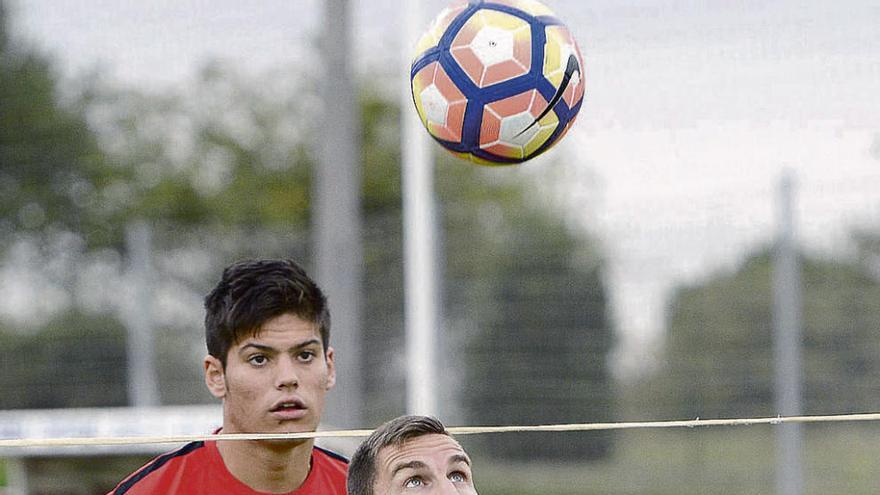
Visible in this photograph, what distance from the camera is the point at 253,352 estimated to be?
405 centimetres

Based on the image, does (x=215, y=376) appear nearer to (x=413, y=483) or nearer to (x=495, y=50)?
(x=413, y=483)

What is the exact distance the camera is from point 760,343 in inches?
384

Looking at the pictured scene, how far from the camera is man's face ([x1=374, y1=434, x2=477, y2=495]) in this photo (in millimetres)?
3361

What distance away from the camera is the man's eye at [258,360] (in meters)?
4.05

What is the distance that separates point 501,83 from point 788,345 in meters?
5.31

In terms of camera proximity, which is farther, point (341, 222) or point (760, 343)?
point (341, 222)

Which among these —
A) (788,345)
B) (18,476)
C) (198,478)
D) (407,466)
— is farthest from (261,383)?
(788,345)

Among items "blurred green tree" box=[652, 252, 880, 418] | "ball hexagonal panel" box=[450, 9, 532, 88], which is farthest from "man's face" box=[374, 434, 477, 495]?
"blurred green tree" box=[652, 252, 880, 418]

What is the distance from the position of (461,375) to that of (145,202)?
1002cm

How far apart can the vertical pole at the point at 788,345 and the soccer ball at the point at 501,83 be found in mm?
4964

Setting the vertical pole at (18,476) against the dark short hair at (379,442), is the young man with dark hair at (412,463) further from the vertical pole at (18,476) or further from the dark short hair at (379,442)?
the vertical pole at (18,476)

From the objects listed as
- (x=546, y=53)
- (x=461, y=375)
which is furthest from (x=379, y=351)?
(x=546, y=53)

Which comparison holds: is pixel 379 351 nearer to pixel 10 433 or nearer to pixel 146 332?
pixel 146 332

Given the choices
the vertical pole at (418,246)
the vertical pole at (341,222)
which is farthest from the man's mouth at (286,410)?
the vertical pole at (341,222)
